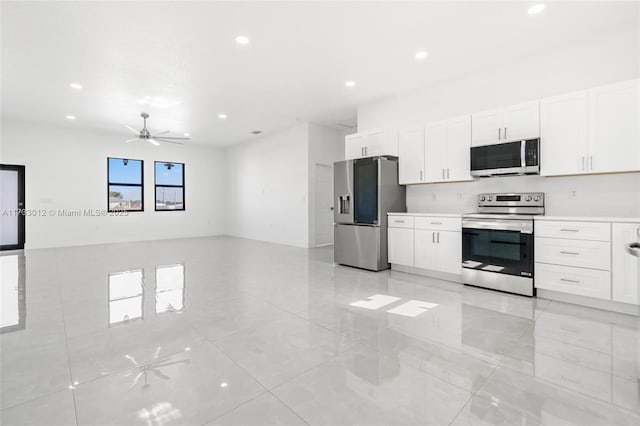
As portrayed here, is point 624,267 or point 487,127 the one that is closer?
point 624,267

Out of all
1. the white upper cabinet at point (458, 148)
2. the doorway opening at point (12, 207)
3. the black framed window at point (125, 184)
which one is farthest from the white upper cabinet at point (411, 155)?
the doorway opening at point (12, 207)

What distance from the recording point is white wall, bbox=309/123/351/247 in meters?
7.64

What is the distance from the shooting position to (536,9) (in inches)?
124

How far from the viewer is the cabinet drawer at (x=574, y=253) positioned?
121 inches

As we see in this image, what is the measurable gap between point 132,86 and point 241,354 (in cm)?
499

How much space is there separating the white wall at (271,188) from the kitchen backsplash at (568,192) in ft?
12.5

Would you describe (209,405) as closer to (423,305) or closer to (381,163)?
(423,305)

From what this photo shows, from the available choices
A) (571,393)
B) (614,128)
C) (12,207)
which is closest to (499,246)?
(614,128)

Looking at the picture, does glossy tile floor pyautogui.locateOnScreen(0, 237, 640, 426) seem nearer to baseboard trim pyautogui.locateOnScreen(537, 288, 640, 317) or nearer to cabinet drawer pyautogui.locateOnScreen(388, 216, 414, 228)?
baseboard trim pyautogui.locateOnScreen(537, 288, 640, 317)

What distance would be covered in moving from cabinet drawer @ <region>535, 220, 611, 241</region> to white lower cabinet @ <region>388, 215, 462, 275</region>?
92 cm

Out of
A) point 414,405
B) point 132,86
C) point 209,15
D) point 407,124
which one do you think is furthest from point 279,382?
point 132,86

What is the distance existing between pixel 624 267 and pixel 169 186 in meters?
10.2

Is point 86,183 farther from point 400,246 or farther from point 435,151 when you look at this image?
point 435,151

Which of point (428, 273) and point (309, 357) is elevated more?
point (428, 273)
